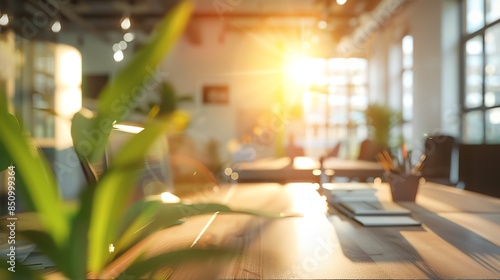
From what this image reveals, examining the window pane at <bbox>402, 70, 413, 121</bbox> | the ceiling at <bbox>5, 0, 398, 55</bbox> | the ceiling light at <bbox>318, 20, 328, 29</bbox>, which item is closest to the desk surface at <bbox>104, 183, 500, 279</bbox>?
the ceiling at <bbox>5, 0, 398, 55</bbox>

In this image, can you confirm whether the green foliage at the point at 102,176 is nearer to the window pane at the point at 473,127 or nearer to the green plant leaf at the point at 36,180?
the green plant leaf at the point at 36,180

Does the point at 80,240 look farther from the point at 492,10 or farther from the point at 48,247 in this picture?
the point at 492,10

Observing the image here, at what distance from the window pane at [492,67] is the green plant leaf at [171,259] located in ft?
20.0

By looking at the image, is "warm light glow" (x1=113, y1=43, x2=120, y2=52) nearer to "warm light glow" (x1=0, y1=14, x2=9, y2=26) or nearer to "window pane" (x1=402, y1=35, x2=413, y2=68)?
"warm light glow" (x1=0, y1=14, x2=9, y2=26)

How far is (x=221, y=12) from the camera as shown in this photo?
879 cm

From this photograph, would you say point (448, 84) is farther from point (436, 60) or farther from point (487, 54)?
point (487, 54)

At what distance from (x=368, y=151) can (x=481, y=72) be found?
1955 mm

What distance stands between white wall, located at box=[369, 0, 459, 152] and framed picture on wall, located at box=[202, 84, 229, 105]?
13.5 ft

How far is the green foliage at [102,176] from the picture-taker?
1.15 ft

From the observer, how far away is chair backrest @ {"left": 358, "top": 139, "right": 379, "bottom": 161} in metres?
6.57

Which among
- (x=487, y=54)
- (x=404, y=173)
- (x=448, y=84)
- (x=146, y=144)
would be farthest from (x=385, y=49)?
(x=146, y=144)

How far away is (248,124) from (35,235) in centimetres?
961

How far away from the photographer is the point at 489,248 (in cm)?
110

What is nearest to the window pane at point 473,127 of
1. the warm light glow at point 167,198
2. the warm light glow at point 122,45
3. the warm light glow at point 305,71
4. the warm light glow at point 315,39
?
the warm light glow at point 305,71
